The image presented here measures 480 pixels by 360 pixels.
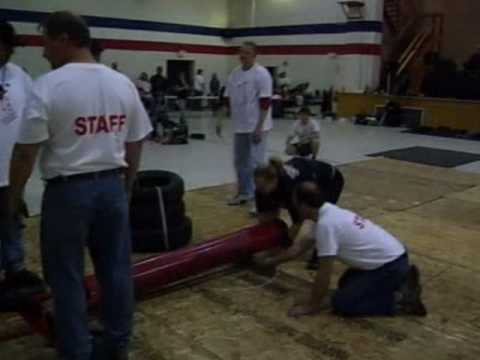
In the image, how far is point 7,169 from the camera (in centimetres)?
274

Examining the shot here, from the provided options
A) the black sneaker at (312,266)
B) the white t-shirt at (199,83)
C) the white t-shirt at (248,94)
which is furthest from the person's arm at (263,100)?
the white t-shirt at (199,83)

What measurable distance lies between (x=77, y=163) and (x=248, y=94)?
3.25 meters

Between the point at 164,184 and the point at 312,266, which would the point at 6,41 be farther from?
the point at 312,266

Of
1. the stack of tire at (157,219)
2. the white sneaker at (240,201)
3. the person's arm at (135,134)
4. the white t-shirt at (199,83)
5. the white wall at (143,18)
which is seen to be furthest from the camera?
the white t-shirt at (199,83)

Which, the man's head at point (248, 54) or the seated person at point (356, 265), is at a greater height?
the man's head at point (248, 54)

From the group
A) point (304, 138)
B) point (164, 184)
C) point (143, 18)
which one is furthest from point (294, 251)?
point (143, 18)

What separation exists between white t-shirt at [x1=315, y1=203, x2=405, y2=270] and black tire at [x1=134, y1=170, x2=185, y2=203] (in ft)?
4.65

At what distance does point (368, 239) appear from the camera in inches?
112

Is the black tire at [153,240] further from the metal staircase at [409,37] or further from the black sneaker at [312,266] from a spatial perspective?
the metal staircase at [409,37]

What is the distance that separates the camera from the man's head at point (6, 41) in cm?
261

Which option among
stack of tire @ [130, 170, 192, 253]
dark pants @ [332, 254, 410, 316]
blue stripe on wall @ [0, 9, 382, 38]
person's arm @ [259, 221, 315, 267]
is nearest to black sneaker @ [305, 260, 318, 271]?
person's arm @ [259, 221, 315, 267]

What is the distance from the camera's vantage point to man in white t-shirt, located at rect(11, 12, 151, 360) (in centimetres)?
181

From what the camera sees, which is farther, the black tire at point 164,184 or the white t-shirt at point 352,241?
the black tire at point 164,184

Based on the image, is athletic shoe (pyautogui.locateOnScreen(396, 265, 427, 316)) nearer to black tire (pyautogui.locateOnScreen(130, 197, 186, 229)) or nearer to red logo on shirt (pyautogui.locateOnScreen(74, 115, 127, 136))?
black tire (pyautogui.locateOnScreen(130, 197, 186, 229))
